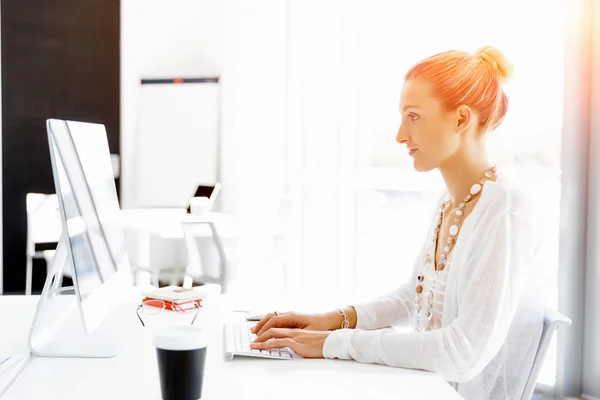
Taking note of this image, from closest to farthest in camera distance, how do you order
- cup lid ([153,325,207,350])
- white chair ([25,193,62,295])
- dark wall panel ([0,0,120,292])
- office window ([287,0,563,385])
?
cup lid ([153,325,207,350]), office window ([287,0,563,385]), white chair ([25,193,62,295]), dark wall panel ([0,0,120,292])

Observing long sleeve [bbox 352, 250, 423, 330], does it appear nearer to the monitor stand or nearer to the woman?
the woman

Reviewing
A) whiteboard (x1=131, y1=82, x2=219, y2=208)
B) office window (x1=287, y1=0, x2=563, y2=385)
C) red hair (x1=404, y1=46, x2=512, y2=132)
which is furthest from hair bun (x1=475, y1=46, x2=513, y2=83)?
whiteboard (x1=131, y1=82, x2=219, y2=208)

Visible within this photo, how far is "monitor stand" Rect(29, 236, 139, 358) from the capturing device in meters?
1.31

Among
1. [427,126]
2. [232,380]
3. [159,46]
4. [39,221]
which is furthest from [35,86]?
[232,380]

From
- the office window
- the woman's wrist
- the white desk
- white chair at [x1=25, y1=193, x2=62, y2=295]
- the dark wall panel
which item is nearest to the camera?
the white desk

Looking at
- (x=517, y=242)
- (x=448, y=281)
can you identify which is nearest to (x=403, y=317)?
(x=448, y=281)

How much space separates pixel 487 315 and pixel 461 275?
120mm

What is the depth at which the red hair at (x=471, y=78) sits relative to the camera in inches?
56.2

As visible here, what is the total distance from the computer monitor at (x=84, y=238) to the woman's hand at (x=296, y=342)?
31cm

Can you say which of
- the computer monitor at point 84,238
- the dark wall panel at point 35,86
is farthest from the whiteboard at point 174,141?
the computer monitor at point 84,238

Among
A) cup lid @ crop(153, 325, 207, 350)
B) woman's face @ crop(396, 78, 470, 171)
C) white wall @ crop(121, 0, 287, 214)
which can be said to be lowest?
cup lid @ crop(153, 325, 207, 350)

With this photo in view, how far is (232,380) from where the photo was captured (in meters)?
1.17

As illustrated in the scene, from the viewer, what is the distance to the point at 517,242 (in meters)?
1.28

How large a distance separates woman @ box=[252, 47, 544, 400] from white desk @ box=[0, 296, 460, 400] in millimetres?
53
